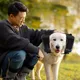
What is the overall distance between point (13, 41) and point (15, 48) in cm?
9

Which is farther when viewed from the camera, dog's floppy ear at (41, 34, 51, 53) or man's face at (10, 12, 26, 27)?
dog's floppy ear at (41, 34, 51, 53)

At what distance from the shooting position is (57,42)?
139 inches

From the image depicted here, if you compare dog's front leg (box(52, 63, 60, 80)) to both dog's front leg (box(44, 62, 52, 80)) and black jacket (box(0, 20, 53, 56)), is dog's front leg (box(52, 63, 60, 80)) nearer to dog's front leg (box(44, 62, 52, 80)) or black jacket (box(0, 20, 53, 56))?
dog's front leg (box(44, 62, 52, 80))

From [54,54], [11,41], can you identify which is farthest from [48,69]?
[11,41]

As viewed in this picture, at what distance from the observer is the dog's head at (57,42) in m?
3.54

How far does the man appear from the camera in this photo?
3195 mm

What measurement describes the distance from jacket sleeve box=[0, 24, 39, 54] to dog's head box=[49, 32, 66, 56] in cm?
37

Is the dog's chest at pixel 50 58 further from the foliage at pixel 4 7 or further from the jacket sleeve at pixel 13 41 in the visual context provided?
the foliage at pixel 4 7

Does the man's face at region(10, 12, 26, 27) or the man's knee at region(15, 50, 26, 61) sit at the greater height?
the man's face at region(10, 12, 26, 27)

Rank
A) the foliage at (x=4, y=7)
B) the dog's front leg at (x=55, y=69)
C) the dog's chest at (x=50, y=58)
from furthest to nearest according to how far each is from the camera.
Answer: the foliage at (x=4, y=7), the dog's front leg at (x=55, y=69), the dog's chest at (x=50, y=58)

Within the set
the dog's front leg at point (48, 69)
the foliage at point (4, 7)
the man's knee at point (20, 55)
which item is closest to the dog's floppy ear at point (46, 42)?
the dog's front leg at point (48, 69)

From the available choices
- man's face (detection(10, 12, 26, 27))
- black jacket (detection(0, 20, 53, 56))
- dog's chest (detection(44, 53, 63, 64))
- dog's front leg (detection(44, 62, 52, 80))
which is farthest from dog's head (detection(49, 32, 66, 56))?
man's face (detection(10, 12, 26, 27))

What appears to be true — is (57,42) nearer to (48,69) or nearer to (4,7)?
(48,69)

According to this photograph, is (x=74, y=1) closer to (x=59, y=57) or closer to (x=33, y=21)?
(x=33, y=21)
